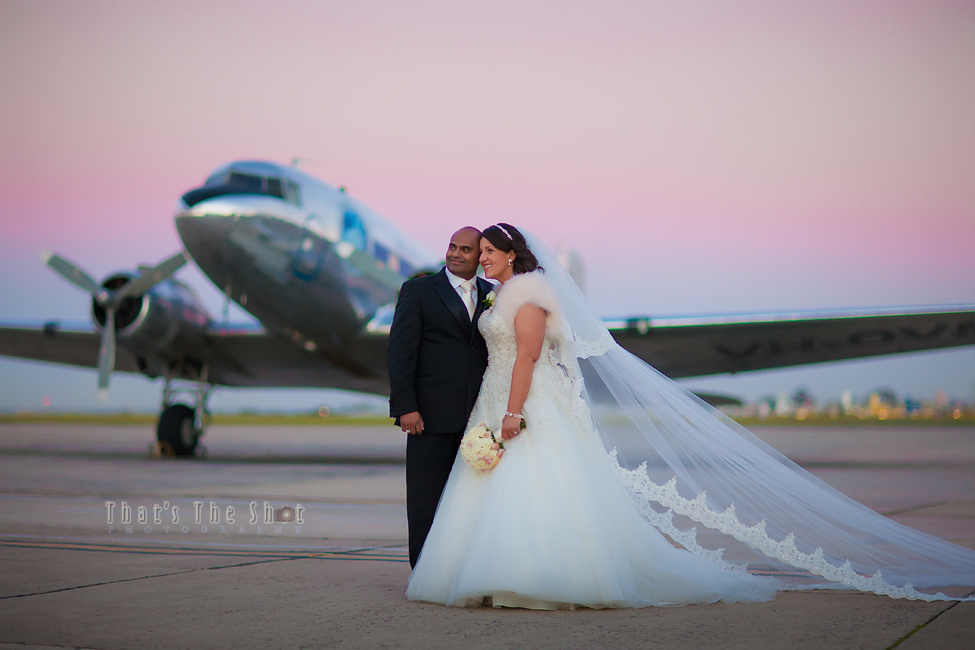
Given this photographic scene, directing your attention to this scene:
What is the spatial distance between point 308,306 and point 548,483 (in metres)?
10.8

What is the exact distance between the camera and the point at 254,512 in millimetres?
7176

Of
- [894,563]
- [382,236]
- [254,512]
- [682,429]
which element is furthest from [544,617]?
[382,236]

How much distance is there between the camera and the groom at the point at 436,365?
4254 mm

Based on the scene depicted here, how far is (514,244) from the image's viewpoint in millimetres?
4223

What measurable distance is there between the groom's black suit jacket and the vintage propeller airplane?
360 inches

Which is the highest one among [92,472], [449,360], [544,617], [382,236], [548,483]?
[382,236]

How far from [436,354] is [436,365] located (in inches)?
2.3

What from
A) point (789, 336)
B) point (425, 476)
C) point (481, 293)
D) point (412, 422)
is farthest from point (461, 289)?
point (789, 336)

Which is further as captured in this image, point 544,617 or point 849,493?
point 849,493

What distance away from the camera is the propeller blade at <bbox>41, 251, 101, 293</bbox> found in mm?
15109

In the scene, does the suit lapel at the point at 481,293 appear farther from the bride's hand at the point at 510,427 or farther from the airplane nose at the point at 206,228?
the airplane nose at the point at 206,228

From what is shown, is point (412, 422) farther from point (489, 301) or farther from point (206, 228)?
point (206, 228)

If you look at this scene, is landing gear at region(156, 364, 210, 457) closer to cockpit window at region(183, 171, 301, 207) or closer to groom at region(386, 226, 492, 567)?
cockpit window at region(183, 171, 301, 207)

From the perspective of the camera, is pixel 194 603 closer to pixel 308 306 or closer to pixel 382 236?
pixel 308 306
